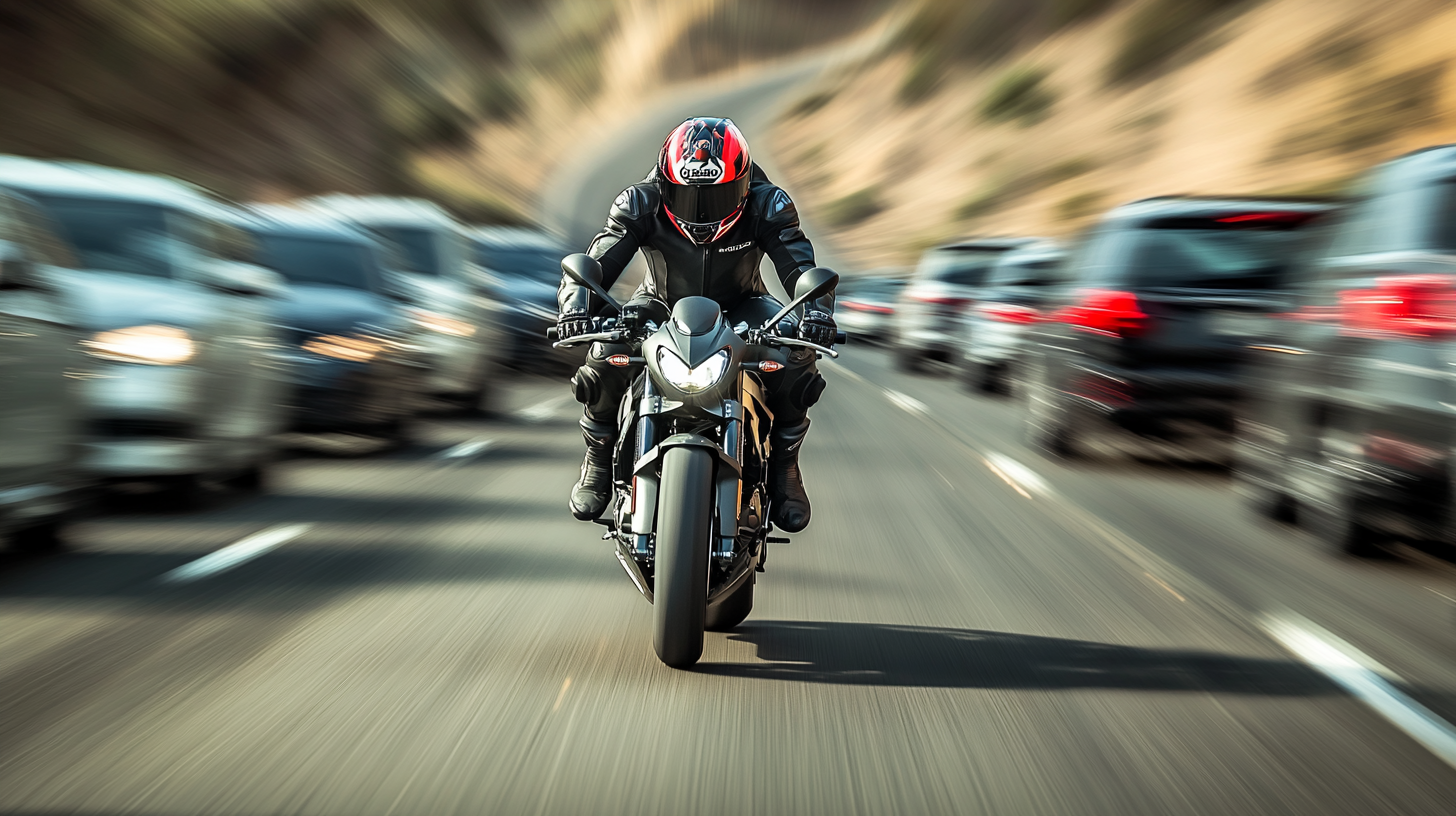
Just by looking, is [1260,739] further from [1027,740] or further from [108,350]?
[108,350]

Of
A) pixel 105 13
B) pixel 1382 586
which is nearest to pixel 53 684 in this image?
pixel 1382 586

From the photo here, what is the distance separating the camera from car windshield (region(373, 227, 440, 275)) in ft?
50.7

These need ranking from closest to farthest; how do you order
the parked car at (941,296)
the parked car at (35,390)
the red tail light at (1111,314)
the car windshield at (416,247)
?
the parked car at (35,390) < the red tail light at (1111,314) < the car windshield at (416,247) < the parked car at (941,296)

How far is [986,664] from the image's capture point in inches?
222

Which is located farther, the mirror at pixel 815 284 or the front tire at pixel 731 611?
the front tire at pixel 731 611

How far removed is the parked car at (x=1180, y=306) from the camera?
10883mm

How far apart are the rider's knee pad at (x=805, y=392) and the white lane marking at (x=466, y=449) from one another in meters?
6.03

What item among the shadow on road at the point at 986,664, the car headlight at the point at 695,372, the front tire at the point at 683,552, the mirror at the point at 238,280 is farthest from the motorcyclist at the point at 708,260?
the mirror at the point at 238,280

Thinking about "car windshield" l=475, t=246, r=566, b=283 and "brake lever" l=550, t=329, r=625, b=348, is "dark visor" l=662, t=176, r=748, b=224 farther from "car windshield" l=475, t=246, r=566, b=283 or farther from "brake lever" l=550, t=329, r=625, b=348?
"car windshield" l=475, t=246, r=566, b=283

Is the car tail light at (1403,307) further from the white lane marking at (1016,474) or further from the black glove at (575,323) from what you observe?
the black glove at (575,323)

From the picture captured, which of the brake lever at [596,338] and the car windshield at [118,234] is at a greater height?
the car windshield at [118,234]

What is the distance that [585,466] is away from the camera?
6.62 meters

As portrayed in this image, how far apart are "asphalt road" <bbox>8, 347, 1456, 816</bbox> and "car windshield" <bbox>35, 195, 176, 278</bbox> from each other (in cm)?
146

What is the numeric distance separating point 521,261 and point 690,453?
14.6 meters
